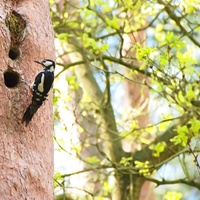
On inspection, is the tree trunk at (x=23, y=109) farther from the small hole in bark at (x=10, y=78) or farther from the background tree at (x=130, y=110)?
the background tree at (x=130, y=110)

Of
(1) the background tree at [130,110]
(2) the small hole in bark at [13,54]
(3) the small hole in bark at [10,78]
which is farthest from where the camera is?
(1) the background tree at [130,110]

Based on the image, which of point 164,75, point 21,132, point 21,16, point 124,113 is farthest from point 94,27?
point 21,132

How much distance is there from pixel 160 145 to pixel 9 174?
176 cm

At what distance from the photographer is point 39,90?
2393mm

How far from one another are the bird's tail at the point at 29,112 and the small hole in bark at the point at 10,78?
17 centimetres

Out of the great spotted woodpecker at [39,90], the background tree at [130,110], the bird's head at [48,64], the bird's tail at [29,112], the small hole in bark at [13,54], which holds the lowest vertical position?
the bird's tail at [29,112]

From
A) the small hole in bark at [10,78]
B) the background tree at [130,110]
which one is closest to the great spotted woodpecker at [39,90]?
the small hole in bark at [10,78]

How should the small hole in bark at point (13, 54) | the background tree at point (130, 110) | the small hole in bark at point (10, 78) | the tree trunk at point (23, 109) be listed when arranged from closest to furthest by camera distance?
the tree trunk at point (23, 109)
the small hole in bark at point (10, 78)
the small hole in bark at point (13, 54)
the background tree at point (130, 110)

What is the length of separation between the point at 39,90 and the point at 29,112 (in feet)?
0.34

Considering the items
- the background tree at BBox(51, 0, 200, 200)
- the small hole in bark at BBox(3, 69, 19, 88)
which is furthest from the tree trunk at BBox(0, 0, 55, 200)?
the background tree at BBox(51, 0, 200, 200)

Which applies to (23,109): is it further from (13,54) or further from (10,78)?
(13,54)

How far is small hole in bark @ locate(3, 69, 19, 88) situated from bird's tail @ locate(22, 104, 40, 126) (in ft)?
0.57

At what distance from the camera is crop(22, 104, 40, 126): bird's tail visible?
241cm

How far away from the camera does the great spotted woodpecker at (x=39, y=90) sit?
239 cm
